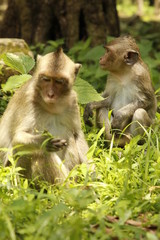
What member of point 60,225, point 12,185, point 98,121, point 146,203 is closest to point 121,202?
point 146,203

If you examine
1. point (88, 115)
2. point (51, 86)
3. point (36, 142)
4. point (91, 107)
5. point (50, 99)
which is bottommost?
point (88, 115)

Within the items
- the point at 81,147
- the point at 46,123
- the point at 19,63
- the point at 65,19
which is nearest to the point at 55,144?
the point at 46,123

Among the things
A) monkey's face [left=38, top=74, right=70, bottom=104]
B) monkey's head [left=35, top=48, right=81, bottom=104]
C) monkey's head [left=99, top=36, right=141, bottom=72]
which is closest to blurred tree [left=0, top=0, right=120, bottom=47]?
monkey's head [left=99, top=36, right=141, bottom=72]

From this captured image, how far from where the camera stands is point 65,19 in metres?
10.9

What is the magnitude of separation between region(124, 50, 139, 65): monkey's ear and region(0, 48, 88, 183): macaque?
59.6 inches

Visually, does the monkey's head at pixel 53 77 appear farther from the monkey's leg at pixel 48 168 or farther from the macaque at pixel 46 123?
the monkey's leg at pixel 48 168

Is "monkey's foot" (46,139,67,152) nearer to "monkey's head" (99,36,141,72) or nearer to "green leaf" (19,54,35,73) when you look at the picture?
"green leaf" (19,54,35,73)

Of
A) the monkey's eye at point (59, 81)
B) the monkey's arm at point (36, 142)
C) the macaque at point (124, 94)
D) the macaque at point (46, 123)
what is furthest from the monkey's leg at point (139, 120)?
the monkey's arm at point (36, 142)

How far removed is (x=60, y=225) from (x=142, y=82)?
320cm

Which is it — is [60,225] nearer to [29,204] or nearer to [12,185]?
[29,204]

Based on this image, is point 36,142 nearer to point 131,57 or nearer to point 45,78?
point 45,78

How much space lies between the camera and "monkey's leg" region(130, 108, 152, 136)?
640 cm

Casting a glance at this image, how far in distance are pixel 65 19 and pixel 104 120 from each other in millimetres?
4877

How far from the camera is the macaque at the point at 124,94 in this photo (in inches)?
257
